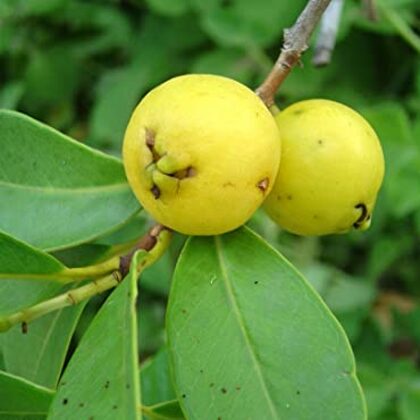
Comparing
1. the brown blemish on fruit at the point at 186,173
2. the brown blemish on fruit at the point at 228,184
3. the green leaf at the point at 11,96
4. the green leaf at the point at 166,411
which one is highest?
the brown blemish on fruit at the point at 186,173

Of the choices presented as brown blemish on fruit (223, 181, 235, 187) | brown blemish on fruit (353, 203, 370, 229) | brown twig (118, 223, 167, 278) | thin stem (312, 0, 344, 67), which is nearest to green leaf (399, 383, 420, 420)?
thin stem (312, 0, 344, 67)

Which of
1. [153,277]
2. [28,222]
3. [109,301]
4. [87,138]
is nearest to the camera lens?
[109,301]

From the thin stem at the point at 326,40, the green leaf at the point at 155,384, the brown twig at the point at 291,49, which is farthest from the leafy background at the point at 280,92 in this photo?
the brown twig at the point at 291,49

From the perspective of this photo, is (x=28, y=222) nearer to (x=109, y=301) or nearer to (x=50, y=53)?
(x=109, y=301)

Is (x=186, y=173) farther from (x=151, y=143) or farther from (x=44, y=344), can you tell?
(x=44, y=344)

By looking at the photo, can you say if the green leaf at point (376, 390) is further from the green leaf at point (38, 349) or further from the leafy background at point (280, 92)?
the green leaf at point (38, 349)

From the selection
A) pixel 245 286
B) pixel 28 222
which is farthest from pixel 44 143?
pixel 245 286

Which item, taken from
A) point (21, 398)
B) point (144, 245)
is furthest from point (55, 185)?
point (21, 398)
